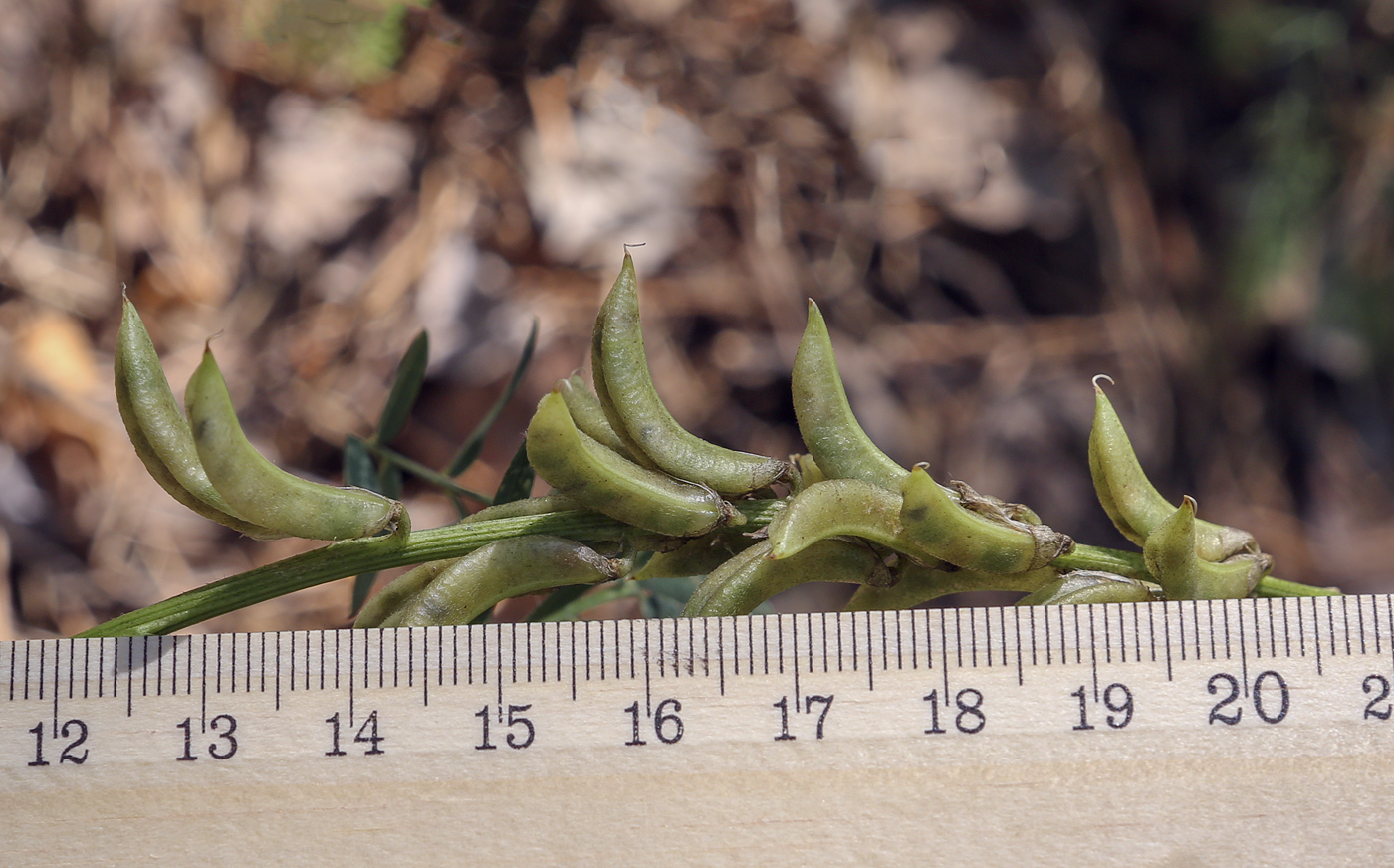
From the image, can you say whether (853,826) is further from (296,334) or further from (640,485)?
(296,334)

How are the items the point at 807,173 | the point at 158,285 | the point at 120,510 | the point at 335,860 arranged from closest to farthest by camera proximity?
1. the point at 335,860
2. the point at 120,510
3. the point at 158,285
4. the point at 807,173

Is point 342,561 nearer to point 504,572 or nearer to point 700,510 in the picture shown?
point 504,572

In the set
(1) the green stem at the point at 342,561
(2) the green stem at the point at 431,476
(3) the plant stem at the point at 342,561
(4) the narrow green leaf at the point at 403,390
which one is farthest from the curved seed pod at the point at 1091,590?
(4) the narrow green leaf at the point at 403,390

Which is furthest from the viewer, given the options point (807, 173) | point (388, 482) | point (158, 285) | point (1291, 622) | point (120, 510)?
point (807, 173)

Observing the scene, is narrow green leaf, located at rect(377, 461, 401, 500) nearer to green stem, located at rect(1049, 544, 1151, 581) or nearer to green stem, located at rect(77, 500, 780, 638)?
green stem, located at rect(77, 500, 780, 638)

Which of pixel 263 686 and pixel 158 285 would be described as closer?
pixel 263 686

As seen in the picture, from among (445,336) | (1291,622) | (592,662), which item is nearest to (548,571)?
(592,662)

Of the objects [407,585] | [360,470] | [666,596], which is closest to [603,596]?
[666,596]
